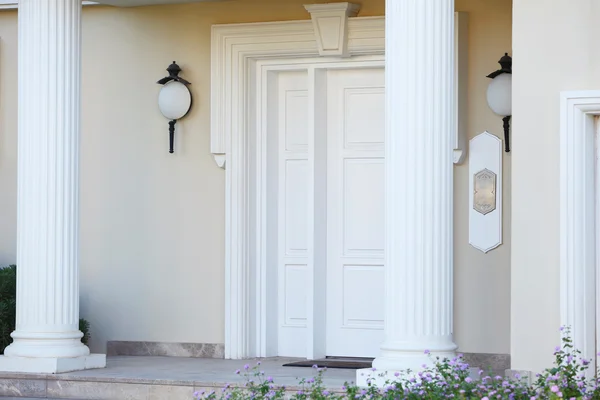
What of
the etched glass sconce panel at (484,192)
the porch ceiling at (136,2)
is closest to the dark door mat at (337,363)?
the etched glass sconce panel at (484,192)

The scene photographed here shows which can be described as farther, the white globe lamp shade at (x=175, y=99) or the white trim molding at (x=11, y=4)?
the white trim molding at (x=11, y=4)

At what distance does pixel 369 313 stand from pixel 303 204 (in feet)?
3.55

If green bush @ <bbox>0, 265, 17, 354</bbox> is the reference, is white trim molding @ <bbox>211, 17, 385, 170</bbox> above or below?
above

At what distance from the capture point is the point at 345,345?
31.3 ft

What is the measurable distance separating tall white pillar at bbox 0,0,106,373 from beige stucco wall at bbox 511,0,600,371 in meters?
3.35

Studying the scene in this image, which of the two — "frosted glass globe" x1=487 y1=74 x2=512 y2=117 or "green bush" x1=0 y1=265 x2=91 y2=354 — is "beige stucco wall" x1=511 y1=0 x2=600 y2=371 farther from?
"green bush" x1=0 y1=265 x2=91 y2=354

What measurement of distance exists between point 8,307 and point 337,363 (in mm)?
2679

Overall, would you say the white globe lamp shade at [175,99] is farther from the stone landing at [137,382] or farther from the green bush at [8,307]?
the stone landing at [137,382]

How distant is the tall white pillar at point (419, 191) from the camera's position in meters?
7.30

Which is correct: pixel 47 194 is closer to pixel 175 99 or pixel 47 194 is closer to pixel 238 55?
pixel 175 99

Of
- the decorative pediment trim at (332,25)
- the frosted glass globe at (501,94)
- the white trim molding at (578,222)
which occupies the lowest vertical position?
the white trim molding at (578,222)

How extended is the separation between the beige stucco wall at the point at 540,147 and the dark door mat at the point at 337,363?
197 centimetres

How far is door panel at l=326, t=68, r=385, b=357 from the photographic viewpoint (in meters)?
9.49

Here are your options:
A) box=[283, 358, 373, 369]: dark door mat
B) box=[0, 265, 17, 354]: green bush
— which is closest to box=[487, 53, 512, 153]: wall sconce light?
box=[283, 358, 373, 369]: dark door mat
